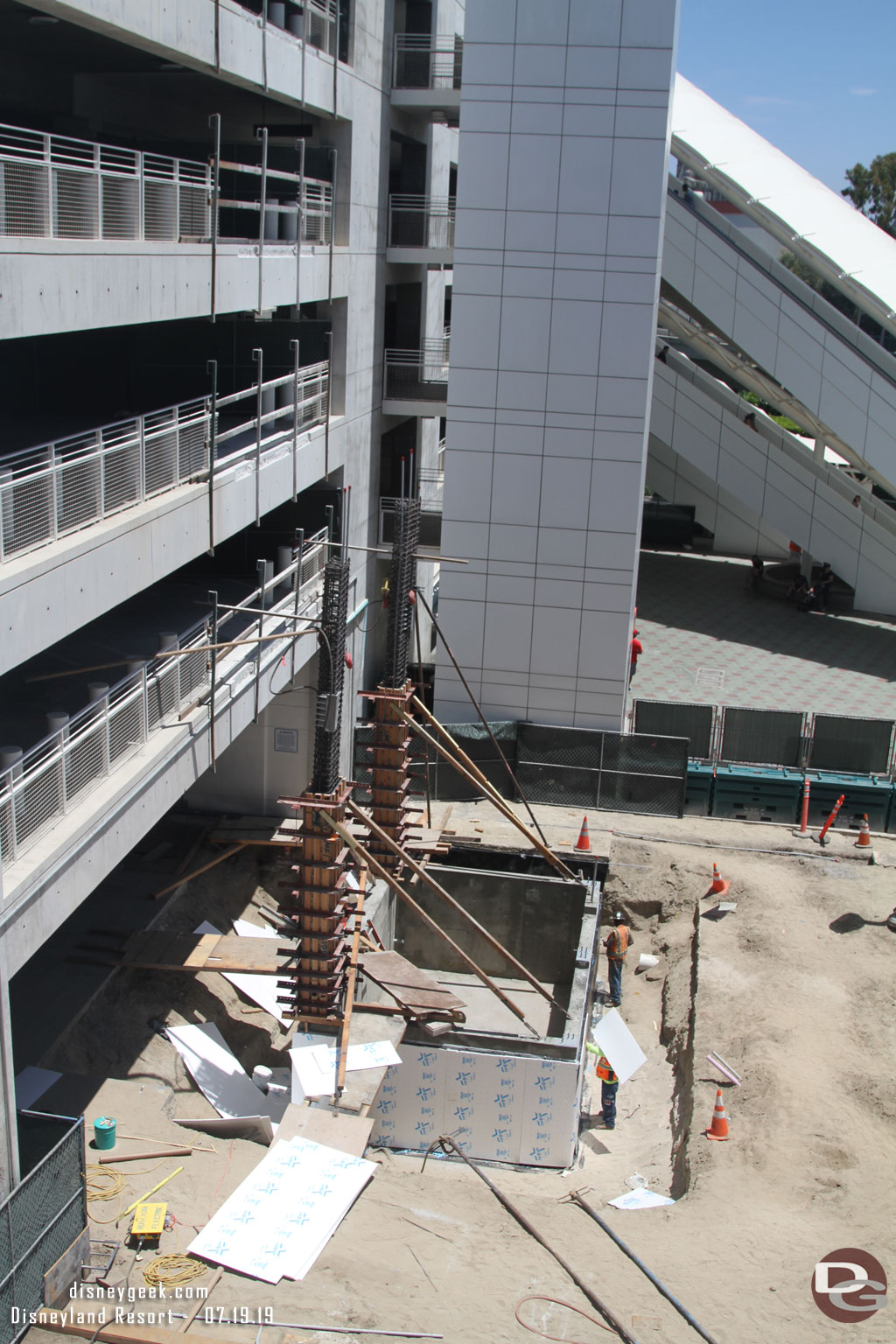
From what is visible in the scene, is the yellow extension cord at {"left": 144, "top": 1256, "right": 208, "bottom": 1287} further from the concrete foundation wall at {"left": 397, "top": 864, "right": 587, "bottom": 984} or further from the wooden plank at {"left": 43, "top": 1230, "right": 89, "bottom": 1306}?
the concrete foundation wall at {"left": 397, "top": 864, "right": 587, "bottom": 984}

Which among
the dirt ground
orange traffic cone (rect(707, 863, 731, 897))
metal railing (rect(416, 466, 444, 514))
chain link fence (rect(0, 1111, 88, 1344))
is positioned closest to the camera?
chain link fence (rect(0, 1111, 88, 1344))

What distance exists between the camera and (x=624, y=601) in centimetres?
2522

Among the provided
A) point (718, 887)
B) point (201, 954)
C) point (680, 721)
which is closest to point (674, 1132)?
point (718, 887)

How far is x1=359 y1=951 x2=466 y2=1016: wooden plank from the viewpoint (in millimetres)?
16500

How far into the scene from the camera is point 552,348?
2438cm

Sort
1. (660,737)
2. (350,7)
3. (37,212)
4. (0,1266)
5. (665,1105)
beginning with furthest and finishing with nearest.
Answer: (660,737)
(350,7)
(665,1105)
(37,212)
(0,1266)

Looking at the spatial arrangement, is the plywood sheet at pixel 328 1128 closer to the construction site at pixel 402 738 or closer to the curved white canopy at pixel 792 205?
the construction site at pixel 402 738

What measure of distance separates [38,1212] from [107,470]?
771 cm

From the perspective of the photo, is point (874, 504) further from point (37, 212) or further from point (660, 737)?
point (37, 212)

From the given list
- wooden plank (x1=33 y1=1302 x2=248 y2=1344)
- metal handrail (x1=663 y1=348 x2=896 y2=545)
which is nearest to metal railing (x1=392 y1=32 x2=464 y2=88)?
metal handrail (x1=663 y1=348 x2=896 y2=545)

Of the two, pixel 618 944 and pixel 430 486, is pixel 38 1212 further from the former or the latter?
pixel 430 486

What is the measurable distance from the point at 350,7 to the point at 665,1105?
19372 millimetres

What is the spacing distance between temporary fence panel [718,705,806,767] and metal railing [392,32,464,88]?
14520 millimetres

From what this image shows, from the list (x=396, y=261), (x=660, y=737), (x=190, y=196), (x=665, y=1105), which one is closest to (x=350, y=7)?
(x=396, y=261)
